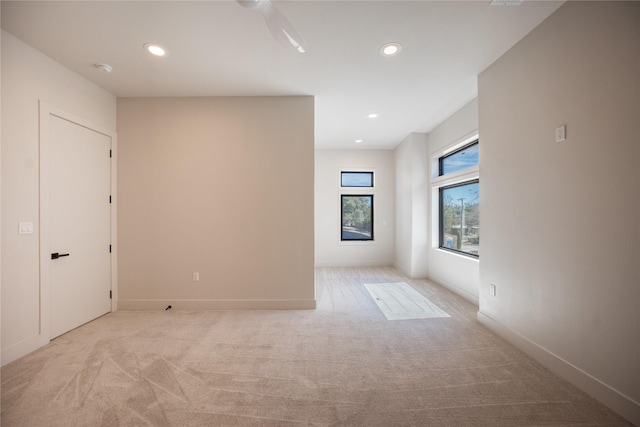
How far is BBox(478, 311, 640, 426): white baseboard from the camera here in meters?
1.62

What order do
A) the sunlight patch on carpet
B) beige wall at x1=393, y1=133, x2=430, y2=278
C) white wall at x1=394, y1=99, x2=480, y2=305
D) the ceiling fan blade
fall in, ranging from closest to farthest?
the ceiling fan blade, the sunlight patch on carpet, white wall at x1=394, y1=99, x2=480, y2=305, beige wall at x1=393, y1=133, x2=430, y2=278

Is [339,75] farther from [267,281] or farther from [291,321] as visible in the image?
[291,321]

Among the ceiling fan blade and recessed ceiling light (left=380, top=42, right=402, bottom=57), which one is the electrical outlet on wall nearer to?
recessed ceiling light (left=380, top=42, right=402, bottom=57)

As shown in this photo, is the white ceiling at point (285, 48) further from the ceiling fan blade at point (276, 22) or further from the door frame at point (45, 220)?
the door frame at point (45, 220)

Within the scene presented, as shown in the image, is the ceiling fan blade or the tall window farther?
the tall window

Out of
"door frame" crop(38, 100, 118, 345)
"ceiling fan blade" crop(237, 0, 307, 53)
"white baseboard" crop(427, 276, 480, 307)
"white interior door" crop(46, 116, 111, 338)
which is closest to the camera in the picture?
"ceiling fan blade" crop(237, 0, 307, 53)

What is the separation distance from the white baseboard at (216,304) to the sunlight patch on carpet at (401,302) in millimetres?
1066

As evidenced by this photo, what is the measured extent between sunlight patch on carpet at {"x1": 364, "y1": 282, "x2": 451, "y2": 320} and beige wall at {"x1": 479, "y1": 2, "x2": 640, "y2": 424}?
0.83 metres

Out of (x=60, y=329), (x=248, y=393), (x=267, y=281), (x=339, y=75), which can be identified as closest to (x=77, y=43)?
(x=339, y=75)

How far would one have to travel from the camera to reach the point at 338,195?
6.43 metres

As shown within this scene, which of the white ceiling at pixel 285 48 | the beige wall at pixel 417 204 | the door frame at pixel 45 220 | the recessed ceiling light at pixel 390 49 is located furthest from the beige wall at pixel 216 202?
the beige wall at pixel 417 204

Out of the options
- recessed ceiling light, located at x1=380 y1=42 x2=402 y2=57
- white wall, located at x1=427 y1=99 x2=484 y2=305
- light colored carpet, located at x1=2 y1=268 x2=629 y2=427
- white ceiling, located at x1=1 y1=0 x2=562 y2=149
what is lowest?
light colored carpet, located at x1=2 y1=268 x2=629 y2=427

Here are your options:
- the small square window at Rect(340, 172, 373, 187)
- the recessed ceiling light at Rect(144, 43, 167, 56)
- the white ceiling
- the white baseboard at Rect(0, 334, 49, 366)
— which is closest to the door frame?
the white baseboard at Rect(0, 334, 49, 366)

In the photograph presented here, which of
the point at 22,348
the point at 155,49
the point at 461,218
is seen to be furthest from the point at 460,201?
the point at 22,348
